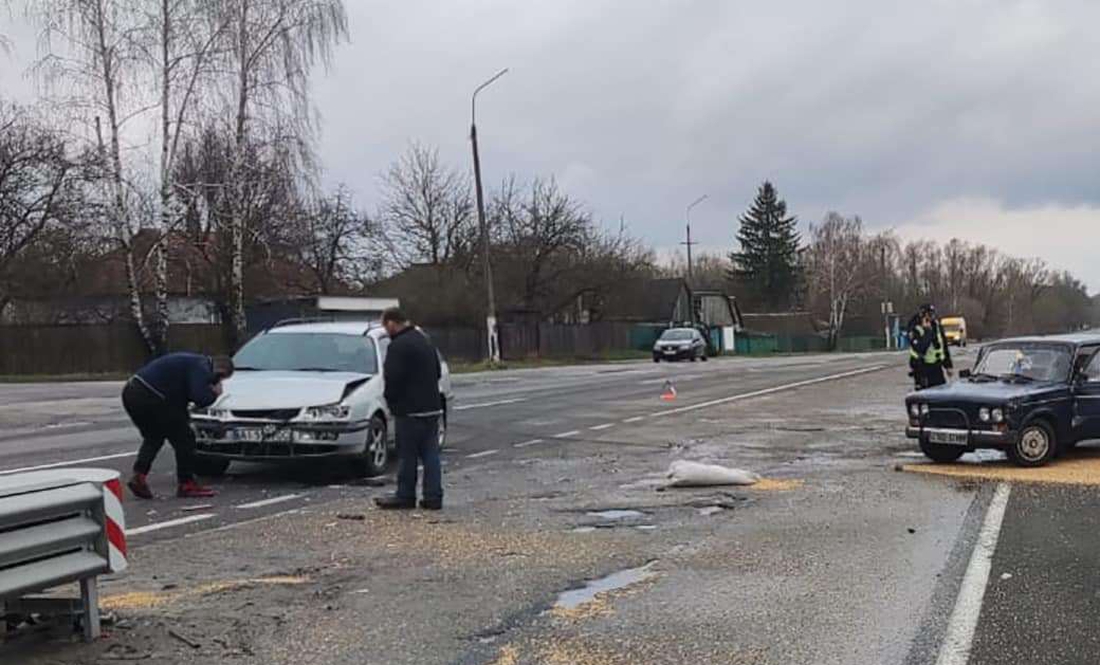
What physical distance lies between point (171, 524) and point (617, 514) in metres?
3.54

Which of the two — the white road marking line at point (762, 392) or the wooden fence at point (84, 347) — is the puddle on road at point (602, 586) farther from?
the wooden fence at point (84, 347)

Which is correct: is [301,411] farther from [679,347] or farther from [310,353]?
[679,347]

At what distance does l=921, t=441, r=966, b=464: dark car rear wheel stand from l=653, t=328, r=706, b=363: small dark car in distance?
1500 inches

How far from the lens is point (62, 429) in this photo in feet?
59.7

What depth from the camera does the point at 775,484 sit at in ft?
35.3

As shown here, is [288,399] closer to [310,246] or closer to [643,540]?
[643,540]

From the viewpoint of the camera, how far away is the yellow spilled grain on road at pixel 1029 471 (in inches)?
422

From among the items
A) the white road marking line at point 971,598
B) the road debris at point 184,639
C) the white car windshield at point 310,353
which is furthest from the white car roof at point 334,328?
the road debris at point 184,639

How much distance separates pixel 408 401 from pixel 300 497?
1.66 meters

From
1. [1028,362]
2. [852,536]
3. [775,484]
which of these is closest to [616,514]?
[852,536]

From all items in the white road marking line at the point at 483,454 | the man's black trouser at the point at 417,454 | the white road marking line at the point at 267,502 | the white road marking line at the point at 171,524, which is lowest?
the white road marking line at the point at 483,454

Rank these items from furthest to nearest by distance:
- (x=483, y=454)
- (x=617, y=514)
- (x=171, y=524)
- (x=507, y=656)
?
1. (x=483, y=454)
2. (x=617, y=514)
3. (x=171, y=524)
4. (x=507, y=656)

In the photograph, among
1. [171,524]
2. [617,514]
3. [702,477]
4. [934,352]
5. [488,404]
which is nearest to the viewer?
[171,524]

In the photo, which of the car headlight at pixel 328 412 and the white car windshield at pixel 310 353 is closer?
the car headlight at pixel 328 412
